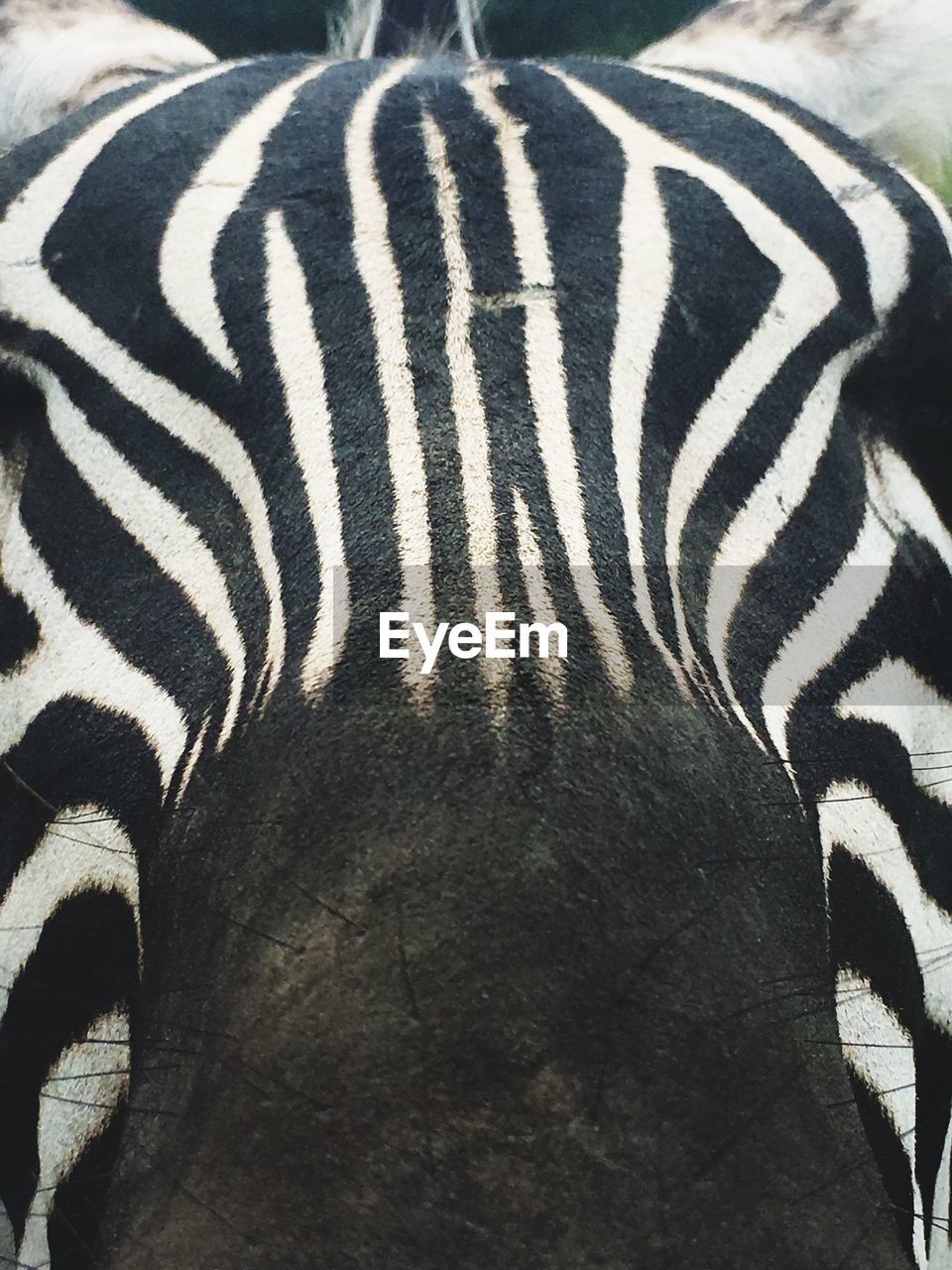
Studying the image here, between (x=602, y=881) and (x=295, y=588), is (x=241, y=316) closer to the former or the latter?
(x=295, y=588)

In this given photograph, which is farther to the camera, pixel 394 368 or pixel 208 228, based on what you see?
pixel 208 228

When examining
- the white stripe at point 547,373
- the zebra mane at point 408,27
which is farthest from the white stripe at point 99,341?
the zebra mane at point 408,27

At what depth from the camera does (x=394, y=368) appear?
1667 mm

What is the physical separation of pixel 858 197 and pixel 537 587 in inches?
44.8

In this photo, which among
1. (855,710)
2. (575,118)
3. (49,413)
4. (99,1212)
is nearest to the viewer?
(99,1212)

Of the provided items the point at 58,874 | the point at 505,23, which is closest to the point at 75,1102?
the point at 58,874

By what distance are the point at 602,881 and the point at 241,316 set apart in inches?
41.2

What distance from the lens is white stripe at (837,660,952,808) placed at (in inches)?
71.6

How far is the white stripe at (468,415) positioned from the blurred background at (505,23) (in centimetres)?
165

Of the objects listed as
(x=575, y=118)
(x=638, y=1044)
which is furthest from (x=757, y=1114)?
(x=575, y=118)

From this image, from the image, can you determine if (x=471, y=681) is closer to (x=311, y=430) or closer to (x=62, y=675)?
(x=311, y=430)

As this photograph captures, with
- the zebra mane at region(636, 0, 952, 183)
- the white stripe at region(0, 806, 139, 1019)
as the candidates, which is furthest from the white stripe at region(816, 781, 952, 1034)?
the zebra mane at region(636, 0, 952, 183)

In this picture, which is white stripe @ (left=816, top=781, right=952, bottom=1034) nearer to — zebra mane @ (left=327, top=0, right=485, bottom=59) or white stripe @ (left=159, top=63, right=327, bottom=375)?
white stripe @ (left=159, top=63, right=327, bottom=375)

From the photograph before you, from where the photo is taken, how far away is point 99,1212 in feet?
4.65
